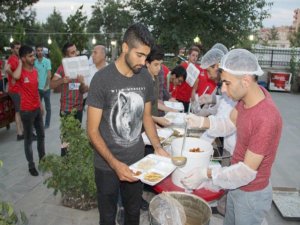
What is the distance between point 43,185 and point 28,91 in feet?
4.39

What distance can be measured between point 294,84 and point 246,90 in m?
13.2

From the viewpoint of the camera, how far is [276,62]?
53.1ft

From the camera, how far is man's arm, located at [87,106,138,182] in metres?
2.12

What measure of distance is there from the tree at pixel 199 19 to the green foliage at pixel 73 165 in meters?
8.40

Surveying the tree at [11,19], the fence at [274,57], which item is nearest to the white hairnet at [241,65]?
the fence at [274,57]

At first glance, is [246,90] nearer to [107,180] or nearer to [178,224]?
[178,224]

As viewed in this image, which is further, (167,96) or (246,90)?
(167,96)

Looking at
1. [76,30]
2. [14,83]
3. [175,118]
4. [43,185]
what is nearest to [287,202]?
[175,118]

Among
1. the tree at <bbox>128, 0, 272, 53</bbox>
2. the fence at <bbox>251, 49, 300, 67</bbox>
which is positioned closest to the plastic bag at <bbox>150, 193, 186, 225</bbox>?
the tree at <bbox>128, 0, 272, 53</bbox>

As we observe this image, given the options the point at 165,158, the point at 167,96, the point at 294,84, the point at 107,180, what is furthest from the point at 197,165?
the point at 294,84

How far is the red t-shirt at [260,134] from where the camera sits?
5.81 ft

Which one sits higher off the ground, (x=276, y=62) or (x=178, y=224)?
(x=276, y=62)

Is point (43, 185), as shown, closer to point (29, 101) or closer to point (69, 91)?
point (29, 101)

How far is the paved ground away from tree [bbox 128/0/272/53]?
521 centimetres
